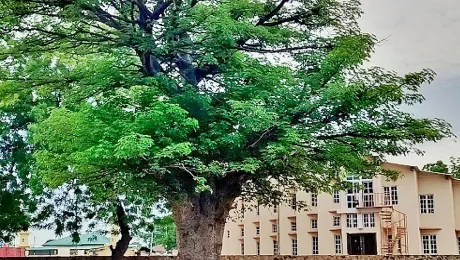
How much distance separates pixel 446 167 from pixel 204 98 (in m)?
24.2

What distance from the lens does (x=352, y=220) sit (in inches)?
1028

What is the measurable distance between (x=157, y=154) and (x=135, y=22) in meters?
3.08

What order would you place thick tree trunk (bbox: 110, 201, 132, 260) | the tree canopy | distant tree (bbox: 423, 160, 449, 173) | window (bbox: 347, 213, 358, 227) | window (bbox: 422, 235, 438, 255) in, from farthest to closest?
distant tree (bbox: 423, 160, 449, 173) → window (bbox: 347, 213, 358, 227) → window (bbox: 422, 235, 438, 255) → thick tree trunk (bbox: 110, 201, 132, 260) → the tree canopy

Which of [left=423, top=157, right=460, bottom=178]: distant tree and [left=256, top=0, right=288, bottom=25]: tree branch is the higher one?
[left=256, top=0, right=288, bottom=25]: tree branch

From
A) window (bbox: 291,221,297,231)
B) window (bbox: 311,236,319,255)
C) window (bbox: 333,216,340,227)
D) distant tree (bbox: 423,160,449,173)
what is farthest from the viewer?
distant tree (bbox: 423,160,449,173)

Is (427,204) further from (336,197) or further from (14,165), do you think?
(14,165)

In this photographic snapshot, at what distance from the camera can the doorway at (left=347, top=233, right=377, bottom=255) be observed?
26.0m

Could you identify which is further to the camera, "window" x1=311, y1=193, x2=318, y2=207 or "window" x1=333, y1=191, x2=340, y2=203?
"window" x1=311, y1=193, x2=318, y2=207

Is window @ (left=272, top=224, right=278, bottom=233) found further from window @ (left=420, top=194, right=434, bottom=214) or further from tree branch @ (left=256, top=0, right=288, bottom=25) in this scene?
tree branch @ (left=256, top=0, right=288, bottom=25)

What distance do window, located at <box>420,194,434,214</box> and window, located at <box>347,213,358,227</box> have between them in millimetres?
2846

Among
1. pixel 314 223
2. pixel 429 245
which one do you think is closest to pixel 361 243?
pixel 314 223

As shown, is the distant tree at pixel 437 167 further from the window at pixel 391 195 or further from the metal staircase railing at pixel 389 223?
the metal staircase railing at pixel 389 223

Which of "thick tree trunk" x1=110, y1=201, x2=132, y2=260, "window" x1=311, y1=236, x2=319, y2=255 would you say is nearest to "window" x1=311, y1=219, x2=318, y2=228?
"window" x1=311, y1=236, x2=319, y2=255

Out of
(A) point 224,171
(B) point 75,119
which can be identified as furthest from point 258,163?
(B) point 75,119
